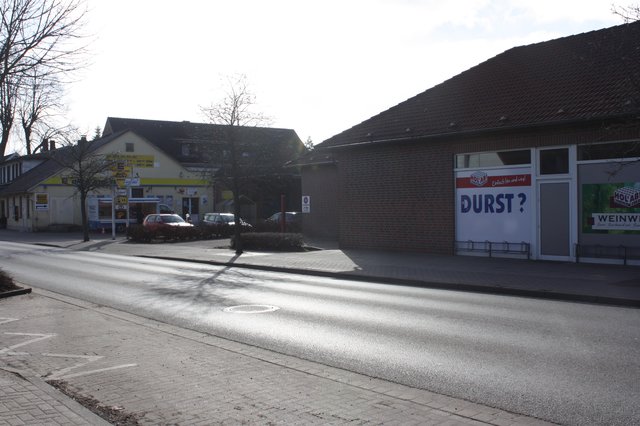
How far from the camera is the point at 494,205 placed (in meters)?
19.5

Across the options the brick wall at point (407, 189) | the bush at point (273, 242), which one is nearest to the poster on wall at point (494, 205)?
the brick wall at point (407, 189)

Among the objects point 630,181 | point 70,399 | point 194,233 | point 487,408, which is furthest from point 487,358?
point 194,233

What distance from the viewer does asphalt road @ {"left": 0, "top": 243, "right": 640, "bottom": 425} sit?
19.5ft

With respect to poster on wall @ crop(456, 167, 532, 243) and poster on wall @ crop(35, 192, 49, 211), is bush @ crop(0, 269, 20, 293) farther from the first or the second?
poster on wall @ crop(35, 192, 49, 211)

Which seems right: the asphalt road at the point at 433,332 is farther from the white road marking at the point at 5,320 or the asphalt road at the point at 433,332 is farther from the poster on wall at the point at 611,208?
the poster on wall at the point at 611,208

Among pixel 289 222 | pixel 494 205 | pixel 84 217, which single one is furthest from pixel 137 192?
pixel 494 205

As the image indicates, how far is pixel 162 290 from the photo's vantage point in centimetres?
1384

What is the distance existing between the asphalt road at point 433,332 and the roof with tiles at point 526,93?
727cm

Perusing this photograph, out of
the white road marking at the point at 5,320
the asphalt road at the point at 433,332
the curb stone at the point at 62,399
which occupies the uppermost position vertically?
the curb stone at the point at 62,399

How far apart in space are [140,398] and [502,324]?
5.78m

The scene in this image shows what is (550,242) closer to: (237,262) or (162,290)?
(237,262)

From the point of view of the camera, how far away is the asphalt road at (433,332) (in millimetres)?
5934

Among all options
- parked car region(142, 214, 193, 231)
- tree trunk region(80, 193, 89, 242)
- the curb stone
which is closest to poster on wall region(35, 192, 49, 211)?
tree trunk region(80, 193, 89, 242)

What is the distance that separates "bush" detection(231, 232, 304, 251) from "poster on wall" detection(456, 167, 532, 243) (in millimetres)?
7283
